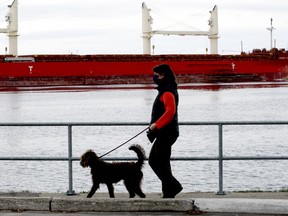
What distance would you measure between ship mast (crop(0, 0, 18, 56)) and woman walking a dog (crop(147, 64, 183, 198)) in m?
76.8

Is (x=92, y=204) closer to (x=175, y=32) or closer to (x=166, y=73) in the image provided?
(x=166, y=73)

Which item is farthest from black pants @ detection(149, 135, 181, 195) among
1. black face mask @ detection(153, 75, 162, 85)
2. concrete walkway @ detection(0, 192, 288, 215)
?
black face mask @ detection(153, 75, 162, 85)

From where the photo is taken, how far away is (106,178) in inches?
294

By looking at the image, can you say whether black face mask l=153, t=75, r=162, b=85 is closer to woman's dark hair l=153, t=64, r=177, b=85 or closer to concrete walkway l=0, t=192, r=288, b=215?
woman's dark hair l=153, t=64, r=177, b=85

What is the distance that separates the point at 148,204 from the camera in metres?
7.07

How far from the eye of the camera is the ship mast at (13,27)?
82500 mm

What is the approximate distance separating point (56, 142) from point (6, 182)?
28.3 ft

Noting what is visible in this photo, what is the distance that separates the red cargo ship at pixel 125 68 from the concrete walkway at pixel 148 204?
67.5m

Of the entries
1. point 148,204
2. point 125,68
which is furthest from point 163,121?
point 125,68

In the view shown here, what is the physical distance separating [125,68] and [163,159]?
6867cm

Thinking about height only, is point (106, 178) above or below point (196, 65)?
below

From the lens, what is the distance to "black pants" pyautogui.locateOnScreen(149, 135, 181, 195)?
7415mm

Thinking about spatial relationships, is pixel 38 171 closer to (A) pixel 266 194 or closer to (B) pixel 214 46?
(A) pixel 266 194

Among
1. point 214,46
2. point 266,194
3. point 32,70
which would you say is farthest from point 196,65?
point 266,194
